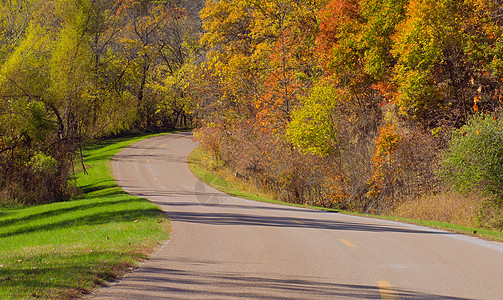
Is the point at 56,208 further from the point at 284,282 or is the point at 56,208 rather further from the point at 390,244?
the point at 284,282

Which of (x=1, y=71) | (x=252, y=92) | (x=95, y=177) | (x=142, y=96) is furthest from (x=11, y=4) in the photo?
(x=142, y=96)

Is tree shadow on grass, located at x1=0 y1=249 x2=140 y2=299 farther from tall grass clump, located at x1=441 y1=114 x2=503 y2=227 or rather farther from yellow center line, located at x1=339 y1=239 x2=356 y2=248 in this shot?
tall grass clump, located at x1=441 y1=114 x2=503 y2=227

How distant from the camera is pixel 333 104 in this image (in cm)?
3269

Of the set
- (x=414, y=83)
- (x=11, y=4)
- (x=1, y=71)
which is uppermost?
(x=11, y=4)

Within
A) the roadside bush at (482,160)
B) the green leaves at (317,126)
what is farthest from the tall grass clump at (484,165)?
the green leaves at (317,126)

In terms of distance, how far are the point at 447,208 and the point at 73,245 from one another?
1816 cm

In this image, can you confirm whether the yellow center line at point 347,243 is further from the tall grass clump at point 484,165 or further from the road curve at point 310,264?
the tall grass clump at point 484,165

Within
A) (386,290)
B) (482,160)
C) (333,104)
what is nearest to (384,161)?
(333,104)

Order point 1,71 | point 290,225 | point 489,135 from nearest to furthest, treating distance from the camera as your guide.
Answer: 1. point 290,225
2. point 489,135
3. point 1,71

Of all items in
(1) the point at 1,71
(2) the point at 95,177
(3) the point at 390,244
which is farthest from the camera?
(2) the point at 95,177

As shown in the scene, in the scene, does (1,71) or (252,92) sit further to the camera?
(252,92)

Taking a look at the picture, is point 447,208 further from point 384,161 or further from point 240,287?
point 240,287

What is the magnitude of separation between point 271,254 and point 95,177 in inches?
1367

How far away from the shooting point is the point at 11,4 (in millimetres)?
32688
